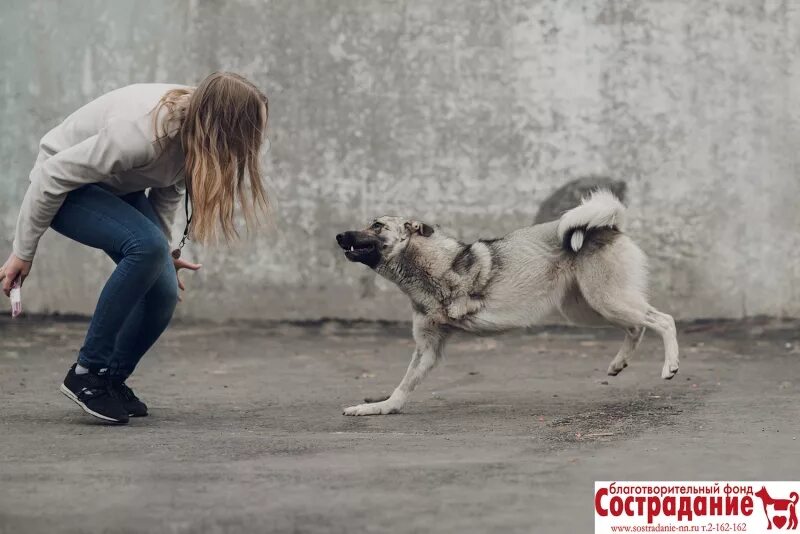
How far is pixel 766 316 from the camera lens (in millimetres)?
7801

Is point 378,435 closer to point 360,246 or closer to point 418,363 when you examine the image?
point 418,363

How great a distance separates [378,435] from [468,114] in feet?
13.5

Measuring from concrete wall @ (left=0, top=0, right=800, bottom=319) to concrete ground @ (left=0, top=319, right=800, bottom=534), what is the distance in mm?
723

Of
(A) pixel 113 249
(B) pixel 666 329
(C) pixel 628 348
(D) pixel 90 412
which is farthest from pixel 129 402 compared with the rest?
(B) pixel 666 329

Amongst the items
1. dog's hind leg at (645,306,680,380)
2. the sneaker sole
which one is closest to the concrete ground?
the sneaker sole

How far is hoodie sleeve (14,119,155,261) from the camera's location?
13.1ft

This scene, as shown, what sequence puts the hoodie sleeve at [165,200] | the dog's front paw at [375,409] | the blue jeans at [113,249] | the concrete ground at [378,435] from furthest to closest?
the dog's front paw at [375,409] < the hoodie sleeve at [165,200] < the blue jeans at [113,249] < the concrete ground at [378,435]

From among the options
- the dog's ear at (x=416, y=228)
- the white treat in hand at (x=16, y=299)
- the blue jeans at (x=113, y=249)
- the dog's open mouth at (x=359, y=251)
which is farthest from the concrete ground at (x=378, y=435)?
the dog's ear at (x=416, y=228)

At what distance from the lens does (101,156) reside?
4.00 meters

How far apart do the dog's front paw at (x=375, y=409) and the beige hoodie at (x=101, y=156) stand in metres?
1.31

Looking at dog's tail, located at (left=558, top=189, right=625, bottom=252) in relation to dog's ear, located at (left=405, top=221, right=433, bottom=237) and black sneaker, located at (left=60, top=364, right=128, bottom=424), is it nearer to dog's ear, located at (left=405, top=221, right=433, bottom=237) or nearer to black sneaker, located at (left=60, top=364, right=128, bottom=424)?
dog's ear, located at (left=405, top=221, right=433, bottom=237)

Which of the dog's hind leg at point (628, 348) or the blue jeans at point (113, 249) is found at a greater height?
the blue jeans at point (113, 249)

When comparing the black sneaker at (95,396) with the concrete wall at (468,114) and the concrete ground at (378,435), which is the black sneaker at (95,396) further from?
the concrete wall at (468,114)

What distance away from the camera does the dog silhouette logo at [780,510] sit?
295 centimetres
